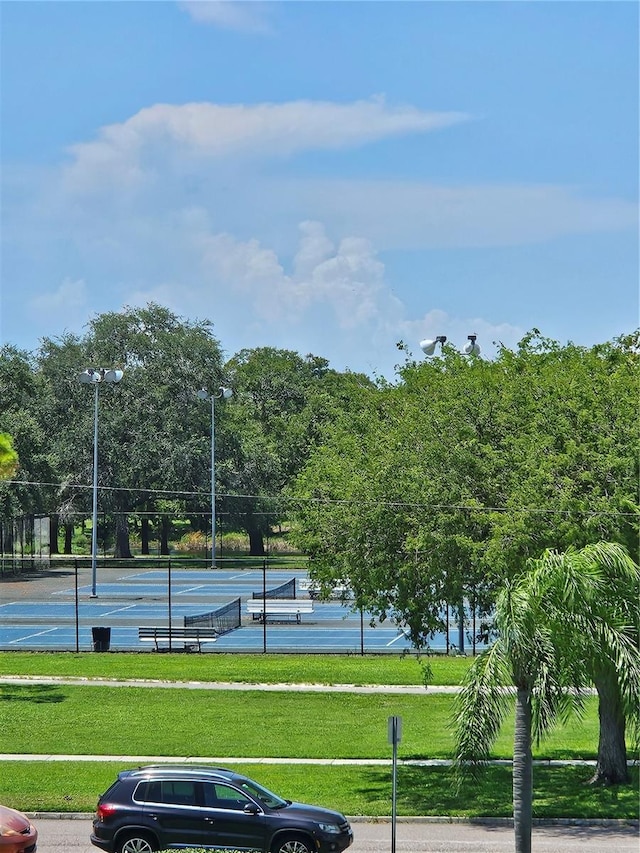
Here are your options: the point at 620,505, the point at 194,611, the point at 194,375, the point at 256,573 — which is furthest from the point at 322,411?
the point at 620,505

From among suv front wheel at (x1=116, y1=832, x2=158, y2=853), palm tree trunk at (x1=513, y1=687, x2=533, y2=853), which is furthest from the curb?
palm tree trunk at (x1=513, y1=687, x2=533, y2=853)

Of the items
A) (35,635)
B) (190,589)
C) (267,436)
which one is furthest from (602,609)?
(267,436)

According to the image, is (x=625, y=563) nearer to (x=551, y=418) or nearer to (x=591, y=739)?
(x=551, y=418)

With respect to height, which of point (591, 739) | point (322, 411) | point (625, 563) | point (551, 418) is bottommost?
Answer: point (591, 739)

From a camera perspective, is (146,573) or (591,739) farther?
(146,573)

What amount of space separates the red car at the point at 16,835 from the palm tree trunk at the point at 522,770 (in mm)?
7132

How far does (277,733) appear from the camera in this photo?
2800 centimetres

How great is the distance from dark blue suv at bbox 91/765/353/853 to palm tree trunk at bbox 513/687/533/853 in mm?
2829

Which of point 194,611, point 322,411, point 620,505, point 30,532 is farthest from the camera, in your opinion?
point 322,411

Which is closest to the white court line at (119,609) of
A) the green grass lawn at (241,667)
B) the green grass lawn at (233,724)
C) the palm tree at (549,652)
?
the green grass lawn at (241,667)

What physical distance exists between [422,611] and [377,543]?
157cm

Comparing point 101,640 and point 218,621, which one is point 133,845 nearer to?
point 101,640

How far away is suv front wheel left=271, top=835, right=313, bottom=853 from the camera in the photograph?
17.0 meters

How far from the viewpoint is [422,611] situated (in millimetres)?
22828
